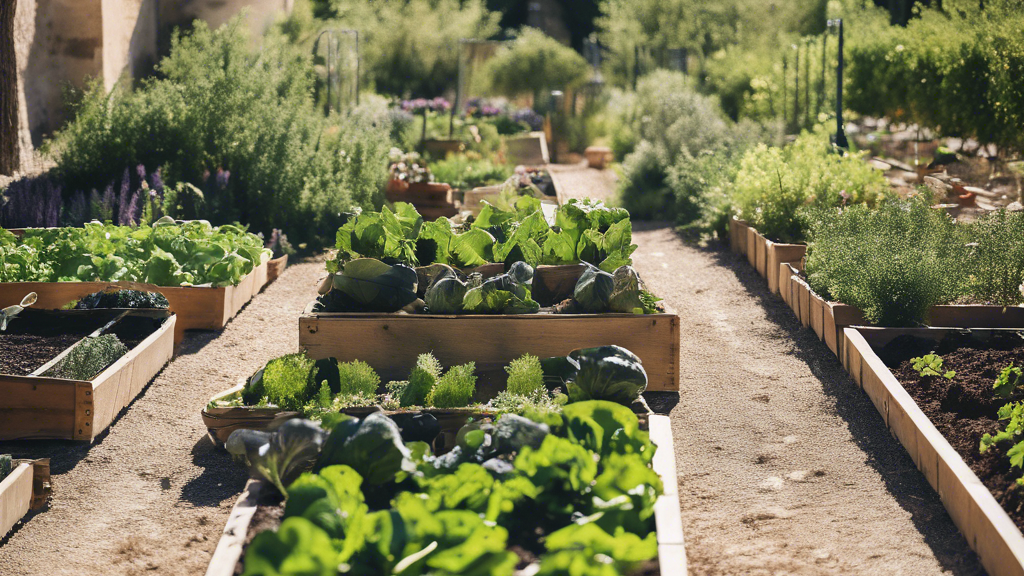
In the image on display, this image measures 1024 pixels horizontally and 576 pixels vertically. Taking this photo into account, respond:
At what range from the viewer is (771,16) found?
21469 millimetres

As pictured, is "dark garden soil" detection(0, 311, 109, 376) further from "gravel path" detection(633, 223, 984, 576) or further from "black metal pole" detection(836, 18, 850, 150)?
"black metal pole" detection(836, 18, 850, 150)

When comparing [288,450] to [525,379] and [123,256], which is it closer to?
[525,379]

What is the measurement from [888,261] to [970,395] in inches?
49.5

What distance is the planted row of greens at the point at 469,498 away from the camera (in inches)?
73.3

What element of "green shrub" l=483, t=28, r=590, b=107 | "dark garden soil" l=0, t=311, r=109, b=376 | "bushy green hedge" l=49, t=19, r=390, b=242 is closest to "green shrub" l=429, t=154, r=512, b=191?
"bushy green hedge" l=49, t=19, r=390, b=242

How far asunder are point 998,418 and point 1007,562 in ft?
3.76

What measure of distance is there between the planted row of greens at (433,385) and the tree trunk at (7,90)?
6.77 meters

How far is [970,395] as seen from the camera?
3881 mm

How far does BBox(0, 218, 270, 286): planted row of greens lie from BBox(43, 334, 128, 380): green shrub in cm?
137

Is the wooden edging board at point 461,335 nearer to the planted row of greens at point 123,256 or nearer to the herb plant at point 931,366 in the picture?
the herb plant at point 931,366

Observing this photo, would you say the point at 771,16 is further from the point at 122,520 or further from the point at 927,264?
the point at 122,520

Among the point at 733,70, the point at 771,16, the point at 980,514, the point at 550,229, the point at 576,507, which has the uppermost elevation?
the point at 771,16

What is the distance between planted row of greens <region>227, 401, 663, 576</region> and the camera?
1862mm

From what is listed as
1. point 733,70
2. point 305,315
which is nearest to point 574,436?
point 305,315
